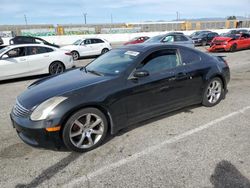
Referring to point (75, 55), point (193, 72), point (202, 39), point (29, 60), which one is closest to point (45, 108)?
point (193, 72)

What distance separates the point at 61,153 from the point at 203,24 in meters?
53.4

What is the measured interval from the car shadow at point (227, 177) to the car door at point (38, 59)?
7.65 m

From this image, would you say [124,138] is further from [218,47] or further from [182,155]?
[218,47]

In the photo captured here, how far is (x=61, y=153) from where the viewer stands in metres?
3.49

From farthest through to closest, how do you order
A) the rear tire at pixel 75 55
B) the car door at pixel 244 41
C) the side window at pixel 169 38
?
the car door at pixel 244 41 < the rear tire at pixel 75 55 < the side window at pixel 169 38

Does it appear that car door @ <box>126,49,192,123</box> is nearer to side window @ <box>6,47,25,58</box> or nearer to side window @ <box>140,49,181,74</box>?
side window @ <box>140,49,181,74</box>

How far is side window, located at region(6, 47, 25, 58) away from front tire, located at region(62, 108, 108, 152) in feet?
20.9

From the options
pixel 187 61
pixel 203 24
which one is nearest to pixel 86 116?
pixel 187 61

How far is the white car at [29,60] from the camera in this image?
27.8ft

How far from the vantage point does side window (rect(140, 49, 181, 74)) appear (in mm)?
4148

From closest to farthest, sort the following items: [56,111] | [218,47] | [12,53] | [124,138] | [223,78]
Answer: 1. [56,111]
2. [124,138]
3. [223,78]
4. [12,53]
5. [218,47]

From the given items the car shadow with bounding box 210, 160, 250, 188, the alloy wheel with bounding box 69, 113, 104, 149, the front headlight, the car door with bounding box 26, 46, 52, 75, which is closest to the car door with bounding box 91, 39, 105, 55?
the car door with bounding box 26, 46, 52, 75

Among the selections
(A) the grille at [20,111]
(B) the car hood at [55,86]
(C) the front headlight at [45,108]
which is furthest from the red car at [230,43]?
(A) the grille at [20,111]

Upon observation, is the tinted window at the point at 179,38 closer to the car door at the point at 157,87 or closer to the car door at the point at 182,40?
the car door at the point at 182,40
